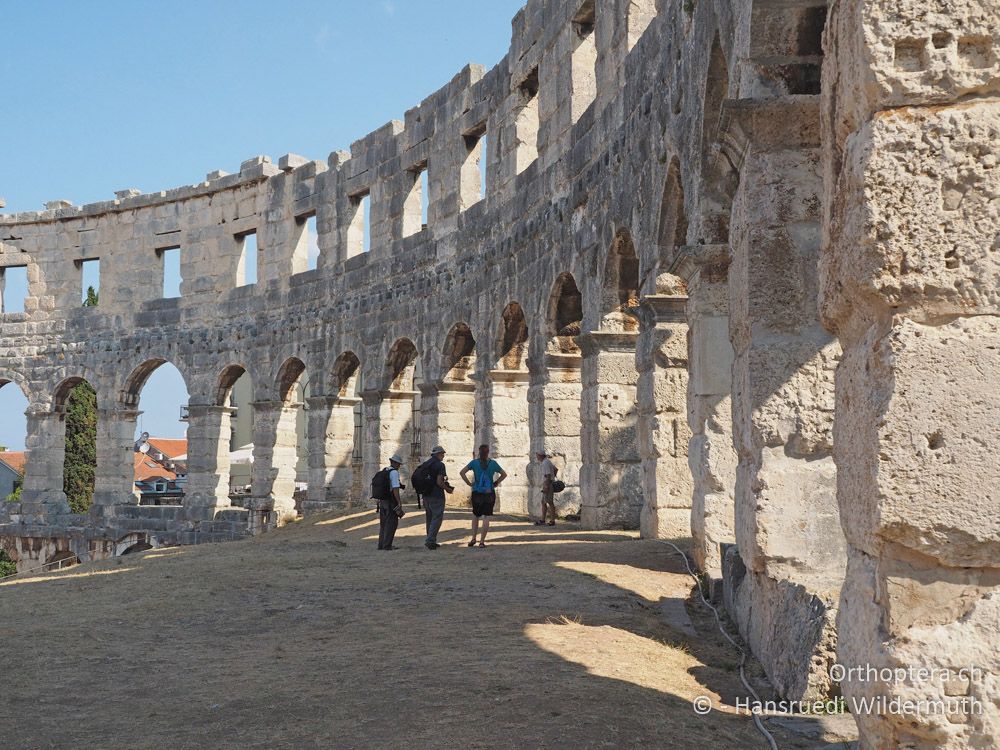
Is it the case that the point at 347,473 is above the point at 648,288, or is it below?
below

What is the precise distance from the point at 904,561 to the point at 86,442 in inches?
1138

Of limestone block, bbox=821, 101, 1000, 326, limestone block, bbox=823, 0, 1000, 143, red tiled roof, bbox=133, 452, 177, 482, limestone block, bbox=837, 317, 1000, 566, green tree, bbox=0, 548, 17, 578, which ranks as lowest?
green tree, bbox=0, 548, 17, 578

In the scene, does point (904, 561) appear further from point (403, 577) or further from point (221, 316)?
point (221, 316)

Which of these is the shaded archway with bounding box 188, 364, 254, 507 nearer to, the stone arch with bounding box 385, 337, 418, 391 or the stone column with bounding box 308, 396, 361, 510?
the stone column with bounding box 308, 396, 361, 510

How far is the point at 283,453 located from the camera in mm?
22984

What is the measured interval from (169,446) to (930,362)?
54686 mm

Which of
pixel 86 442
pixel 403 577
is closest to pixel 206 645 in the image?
pixel 403 577

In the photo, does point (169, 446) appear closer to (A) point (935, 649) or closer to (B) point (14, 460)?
(B) point (14, 460)

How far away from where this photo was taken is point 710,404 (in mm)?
8555

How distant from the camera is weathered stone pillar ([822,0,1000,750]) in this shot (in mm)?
2865

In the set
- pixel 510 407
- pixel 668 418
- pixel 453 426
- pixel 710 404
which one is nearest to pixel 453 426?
pixel 453 426

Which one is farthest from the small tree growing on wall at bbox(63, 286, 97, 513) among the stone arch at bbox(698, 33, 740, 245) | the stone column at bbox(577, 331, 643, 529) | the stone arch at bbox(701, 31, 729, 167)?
the stone arch at bbox(701, 31, 729, 167)

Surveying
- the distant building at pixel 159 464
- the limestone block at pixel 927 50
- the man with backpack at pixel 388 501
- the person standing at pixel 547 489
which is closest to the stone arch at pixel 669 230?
the man with backpack at pixel 388 501

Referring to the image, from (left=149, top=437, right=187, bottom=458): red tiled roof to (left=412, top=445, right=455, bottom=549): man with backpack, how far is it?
1694 inches
